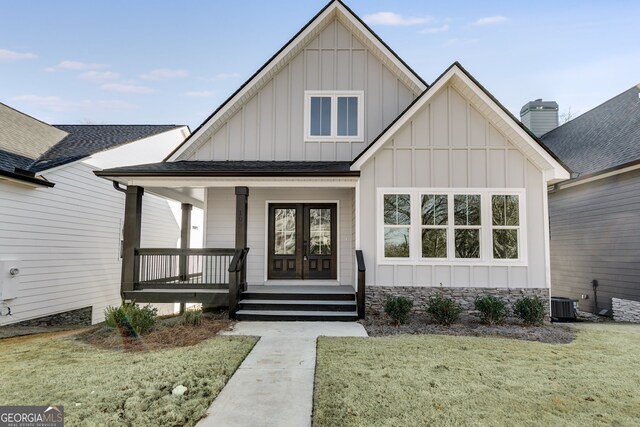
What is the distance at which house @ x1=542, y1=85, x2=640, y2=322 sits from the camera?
360 inches

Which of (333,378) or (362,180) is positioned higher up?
(362,180)

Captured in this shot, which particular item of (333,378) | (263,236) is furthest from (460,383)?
(263,236)

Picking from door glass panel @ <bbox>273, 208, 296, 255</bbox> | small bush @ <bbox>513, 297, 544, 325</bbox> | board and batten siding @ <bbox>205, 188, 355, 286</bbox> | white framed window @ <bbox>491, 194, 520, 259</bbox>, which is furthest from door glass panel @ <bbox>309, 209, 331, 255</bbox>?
small bush @ <bbox>513, 297, 544, 325</bbox>

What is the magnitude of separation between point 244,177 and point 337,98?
3642mm

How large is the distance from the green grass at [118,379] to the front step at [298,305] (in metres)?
1.70

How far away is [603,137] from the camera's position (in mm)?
11484

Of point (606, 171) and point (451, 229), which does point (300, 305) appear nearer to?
point (451, 229)

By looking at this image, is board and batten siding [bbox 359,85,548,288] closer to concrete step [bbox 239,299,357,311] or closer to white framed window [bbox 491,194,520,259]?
white framed window [bbox 491,194,520,259]

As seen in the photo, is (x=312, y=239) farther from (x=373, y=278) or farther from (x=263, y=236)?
(x=373, y=278)

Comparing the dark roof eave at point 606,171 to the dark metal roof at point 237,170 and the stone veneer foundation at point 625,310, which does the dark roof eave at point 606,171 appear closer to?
the stone veneer foundation at point 625,310

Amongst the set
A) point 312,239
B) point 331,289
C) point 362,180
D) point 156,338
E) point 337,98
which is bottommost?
point 156,338

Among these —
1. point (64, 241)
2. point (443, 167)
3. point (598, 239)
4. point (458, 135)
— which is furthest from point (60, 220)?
point (598, 239)

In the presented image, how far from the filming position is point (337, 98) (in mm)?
9703

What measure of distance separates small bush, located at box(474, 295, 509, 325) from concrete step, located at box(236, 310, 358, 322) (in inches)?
99.7
